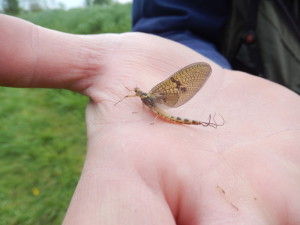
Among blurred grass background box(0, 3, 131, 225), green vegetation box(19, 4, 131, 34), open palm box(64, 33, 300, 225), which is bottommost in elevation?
green vegetation box(19, 4, 131, 34)

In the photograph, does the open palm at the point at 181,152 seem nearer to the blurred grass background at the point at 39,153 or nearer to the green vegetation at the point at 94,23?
the blurred grass background at the point at 39,153

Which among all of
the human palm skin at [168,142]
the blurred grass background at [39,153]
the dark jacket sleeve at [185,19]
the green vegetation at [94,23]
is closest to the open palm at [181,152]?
the human palm skin at [168,142]

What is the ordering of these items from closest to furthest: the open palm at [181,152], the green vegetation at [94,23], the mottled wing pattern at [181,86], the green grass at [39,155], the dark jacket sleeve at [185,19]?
the open palm at [181,152] → the mottled wing pattern at [181,86] → the dark jacket sleeve at [185,19] → the green grass at [39,155] → the green vegetation at [94,23]

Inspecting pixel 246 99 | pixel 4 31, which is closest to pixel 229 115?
pixel 246 99

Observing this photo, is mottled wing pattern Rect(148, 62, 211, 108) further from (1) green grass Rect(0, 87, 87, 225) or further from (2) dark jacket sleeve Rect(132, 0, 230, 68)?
(1) green grass Rect(0, 87, 87, 225)

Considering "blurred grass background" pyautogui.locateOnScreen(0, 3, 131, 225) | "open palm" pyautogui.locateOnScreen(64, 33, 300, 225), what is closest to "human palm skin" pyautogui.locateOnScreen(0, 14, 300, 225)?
"open palm" pyautogui.locateOnScreen(64, 33, 300, 225)
